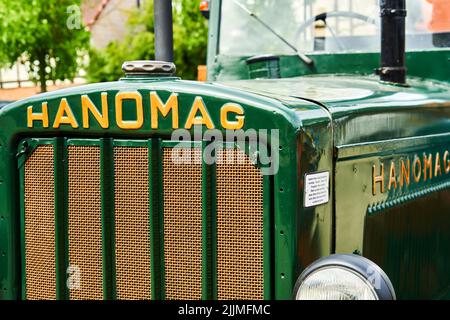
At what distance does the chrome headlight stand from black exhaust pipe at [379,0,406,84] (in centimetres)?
149

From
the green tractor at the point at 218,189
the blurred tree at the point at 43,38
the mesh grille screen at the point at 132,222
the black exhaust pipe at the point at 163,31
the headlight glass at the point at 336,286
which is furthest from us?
the blurred tree at the point at 43,38

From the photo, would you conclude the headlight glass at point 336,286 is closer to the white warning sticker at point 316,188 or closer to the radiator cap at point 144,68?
the white warning sticker at point 316,188

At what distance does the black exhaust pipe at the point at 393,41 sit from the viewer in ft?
12.6

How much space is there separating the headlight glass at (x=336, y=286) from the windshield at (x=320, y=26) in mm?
2108

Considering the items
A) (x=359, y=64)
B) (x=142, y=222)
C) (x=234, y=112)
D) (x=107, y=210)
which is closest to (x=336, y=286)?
(x=234, y=112)

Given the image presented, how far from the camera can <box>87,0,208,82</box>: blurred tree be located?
1864 cm

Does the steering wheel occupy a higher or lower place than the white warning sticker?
higher

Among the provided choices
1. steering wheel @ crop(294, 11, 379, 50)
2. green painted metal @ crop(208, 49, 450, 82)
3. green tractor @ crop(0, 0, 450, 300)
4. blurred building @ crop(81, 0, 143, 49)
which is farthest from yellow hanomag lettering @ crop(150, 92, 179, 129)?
blurred building @ crop(81, 0, 143, 49)

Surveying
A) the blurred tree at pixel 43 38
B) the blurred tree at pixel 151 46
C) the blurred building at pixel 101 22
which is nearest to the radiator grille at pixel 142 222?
the blurred tree at pixel 43 38

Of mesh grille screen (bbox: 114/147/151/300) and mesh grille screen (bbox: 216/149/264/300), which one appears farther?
mesh grille screen (bbox: 114/147/151/300)

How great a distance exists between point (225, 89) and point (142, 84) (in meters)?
0.32

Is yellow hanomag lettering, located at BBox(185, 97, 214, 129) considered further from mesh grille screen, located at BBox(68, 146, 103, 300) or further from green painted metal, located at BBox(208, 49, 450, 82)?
green painted metal, located at BBox(208, 49, 450, 82)

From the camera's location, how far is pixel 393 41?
3.92 m

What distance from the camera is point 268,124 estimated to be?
9.54 feet
